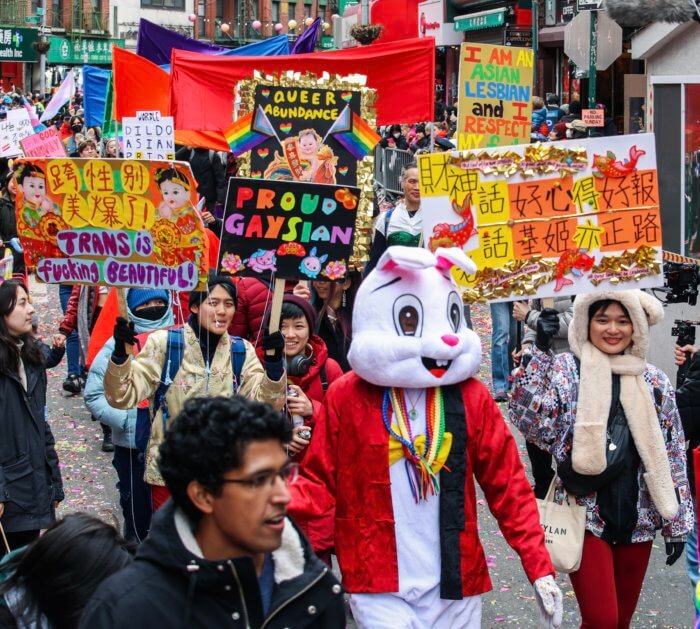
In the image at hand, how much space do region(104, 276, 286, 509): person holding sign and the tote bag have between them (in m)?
1.29

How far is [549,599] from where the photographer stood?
416 cm

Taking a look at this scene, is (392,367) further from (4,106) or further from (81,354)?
(4,106)

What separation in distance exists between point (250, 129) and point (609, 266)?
334 cm

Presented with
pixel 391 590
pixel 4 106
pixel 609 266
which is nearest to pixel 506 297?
pixel 609 266

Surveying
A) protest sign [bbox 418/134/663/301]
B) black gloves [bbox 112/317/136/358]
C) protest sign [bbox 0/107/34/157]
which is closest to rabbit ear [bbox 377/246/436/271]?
protest sign [bbox 418/134/663/301]

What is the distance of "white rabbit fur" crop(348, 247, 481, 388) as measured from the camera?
4.24 m

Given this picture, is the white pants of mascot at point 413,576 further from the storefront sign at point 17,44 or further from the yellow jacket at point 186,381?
the storefront sign at point 17,44

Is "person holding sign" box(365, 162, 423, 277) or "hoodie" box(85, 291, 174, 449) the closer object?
"hoodie" box(85, 291, 174, 449)

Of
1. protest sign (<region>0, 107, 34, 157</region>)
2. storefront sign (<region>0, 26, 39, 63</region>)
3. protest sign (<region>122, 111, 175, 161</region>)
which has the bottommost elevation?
protest sign (<region>122, 111, 175, 161</region>)

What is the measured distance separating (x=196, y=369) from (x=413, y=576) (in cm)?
171

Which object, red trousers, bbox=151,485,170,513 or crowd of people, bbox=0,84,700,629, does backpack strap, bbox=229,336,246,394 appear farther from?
red trousers, bbox=151,485,170,513

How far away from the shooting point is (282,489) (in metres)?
2.77

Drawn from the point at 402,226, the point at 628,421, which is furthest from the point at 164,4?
the point at 628,421

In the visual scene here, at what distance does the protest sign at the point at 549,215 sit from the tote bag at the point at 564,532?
3.07 ft
